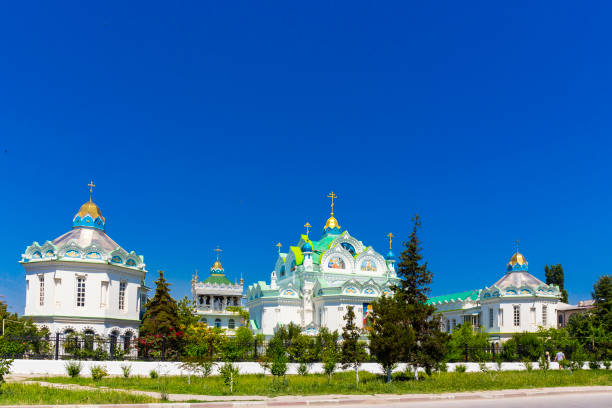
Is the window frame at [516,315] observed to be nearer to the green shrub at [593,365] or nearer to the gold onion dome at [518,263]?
the gold onion dome at [518,263]

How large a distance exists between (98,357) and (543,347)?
2678cm

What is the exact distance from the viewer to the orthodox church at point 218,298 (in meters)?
72.8

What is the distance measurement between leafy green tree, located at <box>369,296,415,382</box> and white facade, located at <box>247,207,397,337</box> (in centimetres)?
2368

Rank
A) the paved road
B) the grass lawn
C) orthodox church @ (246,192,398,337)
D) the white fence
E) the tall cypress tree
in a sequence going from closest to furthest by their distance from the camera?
the paved road
the grass lawn
the white fence
the tall cypress tree
orthodox church @ (246,192,398,337)

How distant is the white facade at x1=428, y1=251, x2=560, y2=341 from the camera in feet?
157

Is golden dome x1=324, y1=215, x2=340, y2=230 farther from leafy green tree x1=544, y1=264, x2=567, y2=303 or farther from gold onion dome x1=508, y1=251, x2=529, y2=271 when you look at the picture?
leafy green tree x1=544, y1=264, x2=567, y2=303

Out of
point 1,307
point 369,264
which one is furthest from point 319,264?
point 1,307

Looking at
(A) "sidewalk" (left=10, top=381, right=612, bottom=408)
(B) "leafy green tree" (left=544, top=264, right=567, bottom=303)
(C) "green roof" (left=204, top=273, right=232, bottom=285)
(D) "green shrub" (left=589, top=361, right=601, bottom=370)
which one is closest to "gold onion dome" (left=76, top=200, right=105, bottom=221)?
(A) "sidewalk" (left=10, top=381, right=612, bottom=408)

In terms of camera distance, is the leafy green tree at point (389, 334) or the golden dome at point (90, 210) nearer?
the leafy green tree at point (389, 334)

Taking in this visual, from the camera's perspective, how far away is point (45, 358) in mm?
26938

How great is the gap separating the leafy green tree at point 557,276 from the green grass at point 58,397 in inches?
2537

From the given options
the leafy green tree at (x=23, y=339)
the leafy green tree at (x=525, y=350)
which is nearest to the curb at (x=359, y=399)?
the leafy green tree at (x=23, y=339)

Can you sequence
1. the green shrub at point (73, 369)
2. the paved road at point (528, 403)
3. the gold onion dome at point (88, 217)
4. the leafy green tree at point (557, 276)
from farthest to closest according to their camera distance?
the leafy green tree at point (557, 276) → the gold onion dome at point (88, 217) → the green shrub at point (73, 369) → the paved road at point (528, 403)

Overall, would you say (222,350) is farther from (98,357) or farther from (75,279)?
(75,279)
